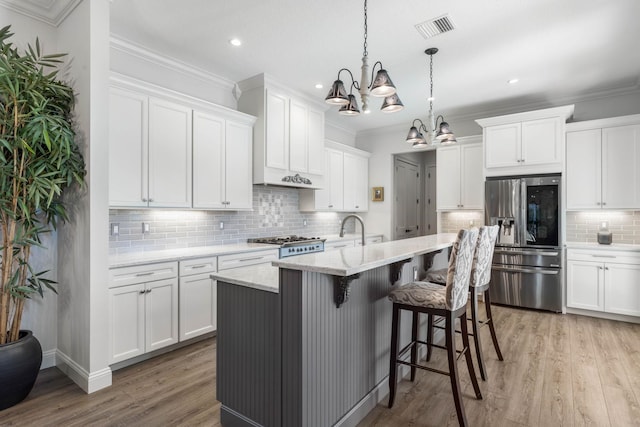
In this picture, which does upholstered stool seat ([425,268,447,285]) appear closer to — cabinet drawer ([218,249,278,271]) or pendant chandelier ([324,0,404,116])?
pendant chandelier ([324,0,404,116])

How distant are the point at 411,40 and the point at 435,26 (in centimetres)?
28

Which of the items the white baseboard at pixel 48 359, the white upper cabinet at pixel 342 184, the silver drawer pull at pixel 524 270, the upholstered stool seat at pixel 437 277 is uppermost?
the white upper cabinet at pixel 342 184

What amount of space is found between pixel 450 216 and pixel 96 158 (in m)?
5.04

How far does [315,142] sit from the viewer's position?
195 inches

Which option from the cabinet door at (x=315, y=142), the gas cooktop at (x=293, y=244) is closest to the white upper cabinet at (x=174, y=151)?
the gas cooktop at (x=293, y=244)

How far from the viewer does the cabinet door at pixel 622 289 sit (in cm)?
396

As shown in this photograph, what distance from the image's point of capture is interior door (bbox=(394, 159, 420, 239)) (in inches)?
259

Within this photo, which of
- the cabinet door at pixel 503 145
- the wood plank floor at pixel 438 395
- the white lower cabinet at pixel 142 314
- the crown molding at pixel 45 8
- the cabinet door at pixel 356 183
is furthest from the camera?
the cabinet door at pixel 356 183

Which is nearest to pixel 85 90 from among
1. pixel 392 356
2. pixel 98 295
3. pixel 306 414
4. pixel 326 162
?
pixel 98 295

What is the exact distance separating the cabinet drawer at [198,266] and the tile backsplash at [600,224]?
4.80 metres

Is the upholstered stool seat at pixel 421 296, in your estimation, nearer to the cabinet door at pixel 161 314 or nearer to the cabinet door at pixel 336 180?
the cabinet door at pixel 161 314

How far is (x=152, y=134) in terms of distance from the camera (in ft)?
10.5

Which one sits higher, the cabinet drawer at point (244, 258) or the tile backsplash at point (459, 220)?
the tile backsplash at point (459, 220)

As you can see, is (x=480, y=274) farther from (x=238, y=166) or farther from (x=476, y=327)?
(x=238, y=166)
